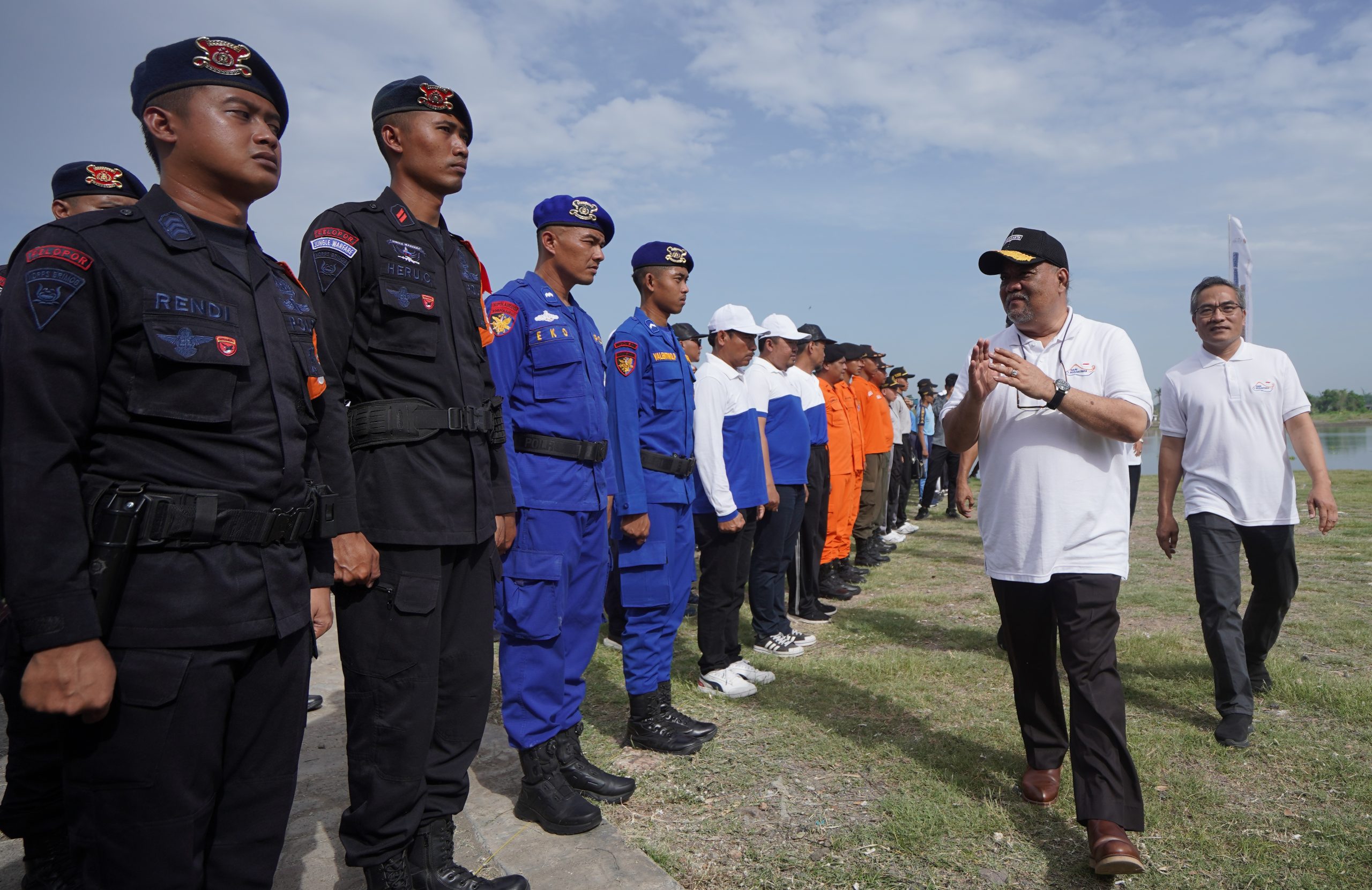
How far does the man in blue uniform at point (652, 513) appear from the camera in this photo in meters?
3.89

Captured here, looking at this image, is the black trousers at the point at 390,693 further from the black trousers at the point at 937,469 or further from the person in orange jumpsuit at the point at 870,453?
the black trousers at the point at 937,469

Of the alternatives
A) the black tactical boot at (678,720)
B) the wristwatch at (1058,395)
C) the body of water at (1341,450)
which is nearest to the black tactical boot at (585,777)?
the black tactical boot at (678,720)

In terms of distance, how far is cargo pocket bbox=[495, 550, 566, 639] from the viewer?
3.15 meters

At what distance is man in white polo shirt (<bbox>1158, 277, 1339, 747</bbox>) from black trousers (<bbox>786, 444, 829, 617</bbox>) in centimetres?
302

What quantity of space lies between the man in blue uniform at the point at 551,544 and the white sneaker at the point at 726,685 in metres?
1.50

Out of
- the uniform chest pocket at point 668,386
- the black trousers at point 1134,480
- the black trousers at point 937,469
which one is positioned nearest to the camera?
the uniform chest pocket at point 668,386

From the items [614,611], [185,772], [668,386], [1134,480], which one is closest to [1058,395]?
[668,386]

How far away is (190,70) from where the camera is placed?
1835mm

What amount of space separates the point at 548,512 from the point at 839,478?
204 inches

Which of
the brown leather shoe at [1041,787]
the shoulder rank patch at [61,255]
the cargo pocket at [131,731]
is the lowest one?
the brown leather shoe at [1041,787]

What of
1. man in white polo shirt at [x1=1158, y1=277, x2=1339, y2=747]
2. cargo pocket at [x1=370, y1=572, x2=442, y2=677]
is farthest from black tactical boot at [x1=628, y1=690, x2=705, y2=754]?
man in white polo shirt at [x1=1158, y1=277, x2=1339, y2=747]

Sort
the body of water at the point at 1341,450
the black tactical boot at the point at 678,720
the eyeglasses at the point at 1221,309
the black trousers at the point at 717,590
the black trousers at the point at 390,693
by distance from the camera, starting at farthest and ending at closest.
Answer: the body of water at the point at 1341,450 → the black trousers at the point at 717,590 → the eyeglasses at the point at 1221,309 → the black tactical boot at the point at 678,720 → the black trousers at the point at 390,693

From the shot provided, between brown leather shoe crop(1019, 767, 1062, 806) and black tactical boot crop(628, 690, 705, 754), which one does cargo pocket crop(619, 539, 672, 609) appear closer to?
black tactical boot crop(628, 690, 705, 754)

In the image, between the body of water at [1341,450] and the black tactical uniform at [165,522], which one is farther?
the body of water at [1341,450]
